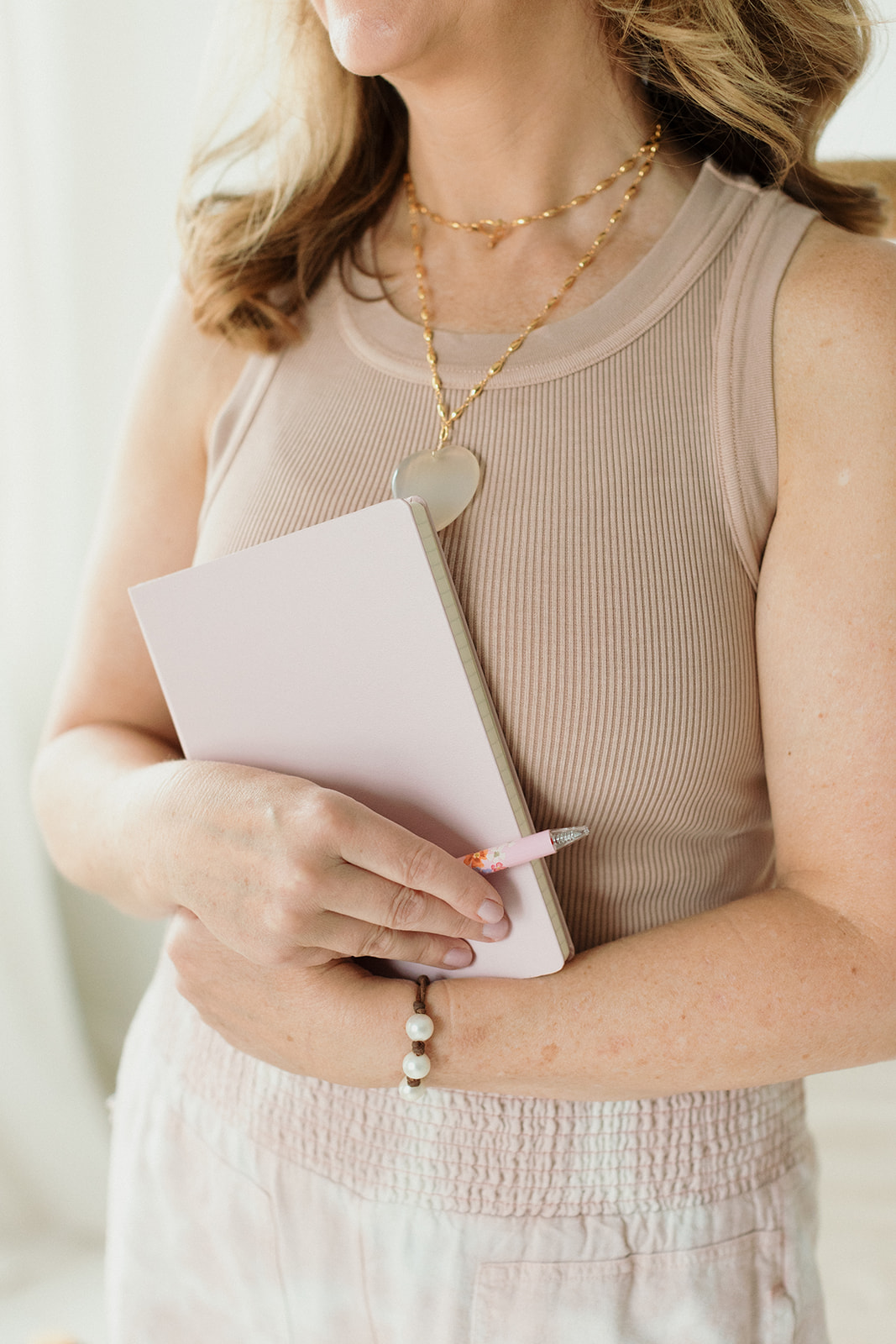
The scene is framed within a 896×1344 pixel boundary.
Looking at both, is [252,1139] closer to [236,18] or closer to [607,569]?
[607,569]

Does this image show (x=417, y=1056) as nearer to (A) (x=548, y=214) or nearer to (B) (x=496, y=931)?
(B) (x=496, y=931)

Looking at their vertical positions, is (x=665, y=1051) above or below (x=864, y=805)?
below

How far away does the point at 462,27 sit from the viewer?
2.68 feet

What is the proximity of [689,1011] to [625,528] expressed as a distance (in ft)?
1.07

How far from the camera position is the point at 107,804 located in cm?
89

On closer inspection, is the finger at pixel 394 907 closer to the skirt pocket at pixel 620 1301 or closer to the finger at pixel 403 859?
the finger at pixel 403 859

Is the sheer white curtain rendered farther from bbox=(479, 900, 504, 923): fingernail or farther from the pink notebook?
bbox=(479, 900, 504, 923): fingernail

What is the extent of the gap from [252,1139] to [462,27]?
845mm

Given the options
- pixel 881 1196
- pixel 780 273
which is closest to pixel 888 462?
pixel 780 273

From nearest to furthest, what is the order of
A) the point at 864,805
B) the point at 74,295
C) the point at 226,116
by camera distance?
the point at 864,805 < the point at 226,116 < the point at 74,295

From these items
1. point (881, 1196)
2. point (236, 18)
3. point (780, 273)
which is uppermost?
point (236, 18)

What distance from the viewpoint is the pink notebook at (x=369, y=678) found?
71cm

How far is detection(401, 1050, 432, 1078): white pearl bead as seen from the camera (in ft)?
2.41

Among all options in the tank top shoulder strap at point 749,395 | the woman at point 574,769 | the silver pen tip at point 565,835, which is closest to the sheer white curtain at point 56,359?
the woman at point 574,769
